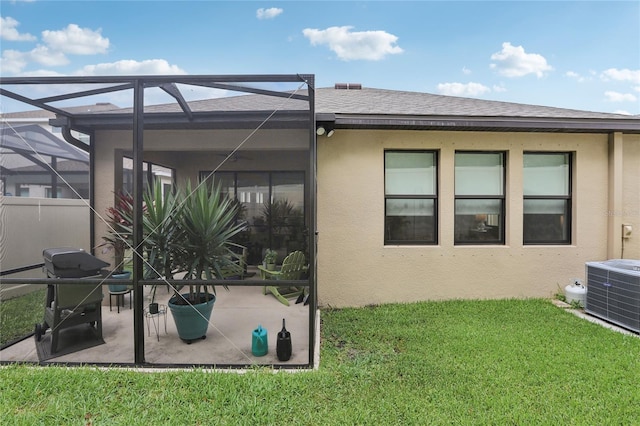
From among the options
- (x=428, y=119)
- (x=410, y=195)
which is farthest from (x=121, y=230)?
(x=428, y=119)

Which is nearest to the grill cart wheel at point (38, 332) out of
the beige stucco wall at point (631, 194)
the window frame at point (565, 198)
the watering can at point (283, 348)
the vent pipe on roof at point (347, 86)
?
the watering can at point (283, 348)

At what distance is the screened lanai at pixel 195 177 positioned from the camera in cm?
288

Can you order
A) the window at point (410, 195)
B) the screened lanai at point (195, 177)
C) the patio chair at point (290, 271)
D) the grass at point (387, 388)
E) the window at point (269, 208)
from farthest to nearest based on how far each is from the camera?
the window at point (269, 208) → the window at point (410, 195) → the patio chair at point (290, 271) → the screened lanai at point (195, 177) → the grass at point (387, 388)

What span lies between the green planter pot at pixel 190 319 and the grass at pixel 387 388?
62 cm

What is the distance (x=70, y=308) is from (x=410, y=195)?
4717 mm

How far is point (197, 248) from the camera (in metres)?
3.30

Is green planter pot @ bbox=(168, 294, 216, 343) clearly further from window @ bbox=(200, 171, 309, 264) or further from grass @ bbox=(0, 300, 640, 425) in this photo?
window @ bbox=(200, 171, 309, 264)

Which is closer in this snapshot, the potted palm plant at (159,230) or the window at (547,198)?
the potted palm plant at (159,230)

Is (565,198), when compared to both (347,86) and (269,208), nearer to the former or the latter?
(269,208)

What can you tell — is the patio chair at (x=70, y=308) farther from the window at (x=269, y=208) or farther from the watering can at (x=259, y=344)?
the window at (x=269, y=208)

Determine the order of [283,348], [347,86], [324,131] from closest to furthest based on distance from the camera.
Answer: [283,348], [324,131], [347,86]

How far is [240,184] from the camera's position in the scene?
6.70 m

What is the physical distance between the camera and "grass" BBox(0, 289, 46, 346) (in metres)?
3.41

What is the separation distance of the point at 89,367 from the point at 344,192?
371 centimetres
